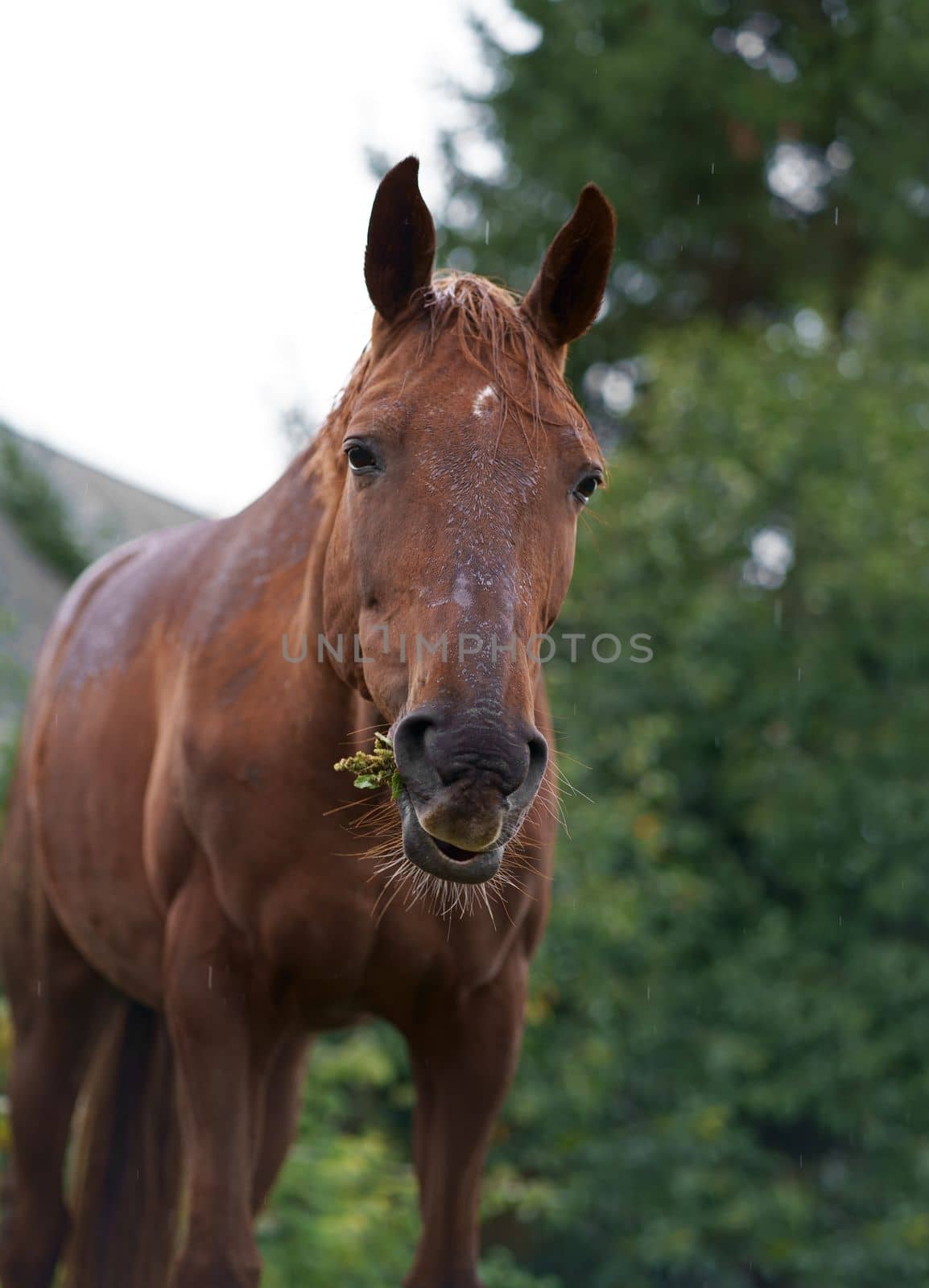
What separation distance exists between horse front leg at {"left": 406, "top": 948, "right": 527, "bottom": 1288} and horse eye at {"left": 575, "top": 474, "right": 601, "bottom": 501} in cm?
99

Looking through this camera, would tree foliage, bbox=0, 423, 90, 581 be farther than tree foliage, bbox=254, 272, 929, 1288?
Yes

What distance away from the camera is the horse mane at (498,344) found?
2.19 metres

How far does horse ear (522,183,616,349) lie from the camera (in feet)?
7.78

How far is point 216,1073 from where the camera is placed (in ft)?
8.25

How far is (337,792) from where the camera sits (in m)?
2.46

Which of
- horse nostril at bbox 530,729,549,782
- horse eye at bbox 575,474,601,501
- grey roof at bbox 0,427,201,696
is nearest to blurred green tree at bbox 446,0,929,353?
grey roof at bbox 0,427,201,696

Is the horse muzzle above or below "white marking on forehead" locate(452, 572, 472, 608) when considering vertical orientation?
below

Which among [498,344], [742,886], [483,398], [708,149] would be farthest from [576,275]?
[708,149]

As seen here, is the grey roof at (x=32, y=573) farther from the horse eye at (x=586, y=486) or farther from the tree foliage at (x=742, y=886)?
the horse eye at (x=586, y=486)

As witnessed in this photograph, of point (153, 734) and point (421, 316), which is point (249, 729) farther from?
point (421, 316)

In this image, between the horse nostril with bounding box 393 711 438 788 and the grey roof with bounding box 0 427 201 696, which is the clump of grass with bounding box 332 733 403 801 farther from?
the grey roof with bounding box 0 427 201 696

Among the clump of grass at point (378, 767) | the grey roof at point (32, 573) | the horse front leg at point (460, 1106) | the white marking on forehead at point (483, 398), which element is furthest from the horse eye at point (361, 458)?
the grey roof at point (32, 573)

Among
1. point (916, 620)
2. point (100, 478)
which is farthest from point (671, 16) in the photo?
point (100, 478)

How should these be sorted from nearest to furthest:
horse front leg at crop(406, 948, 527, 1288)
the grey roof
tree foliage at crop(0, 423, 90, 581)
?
horse front leg at crop(406, 948, 527, 1288) → the grey roof → tree foliage at crop(0, 423, 90, 581)
